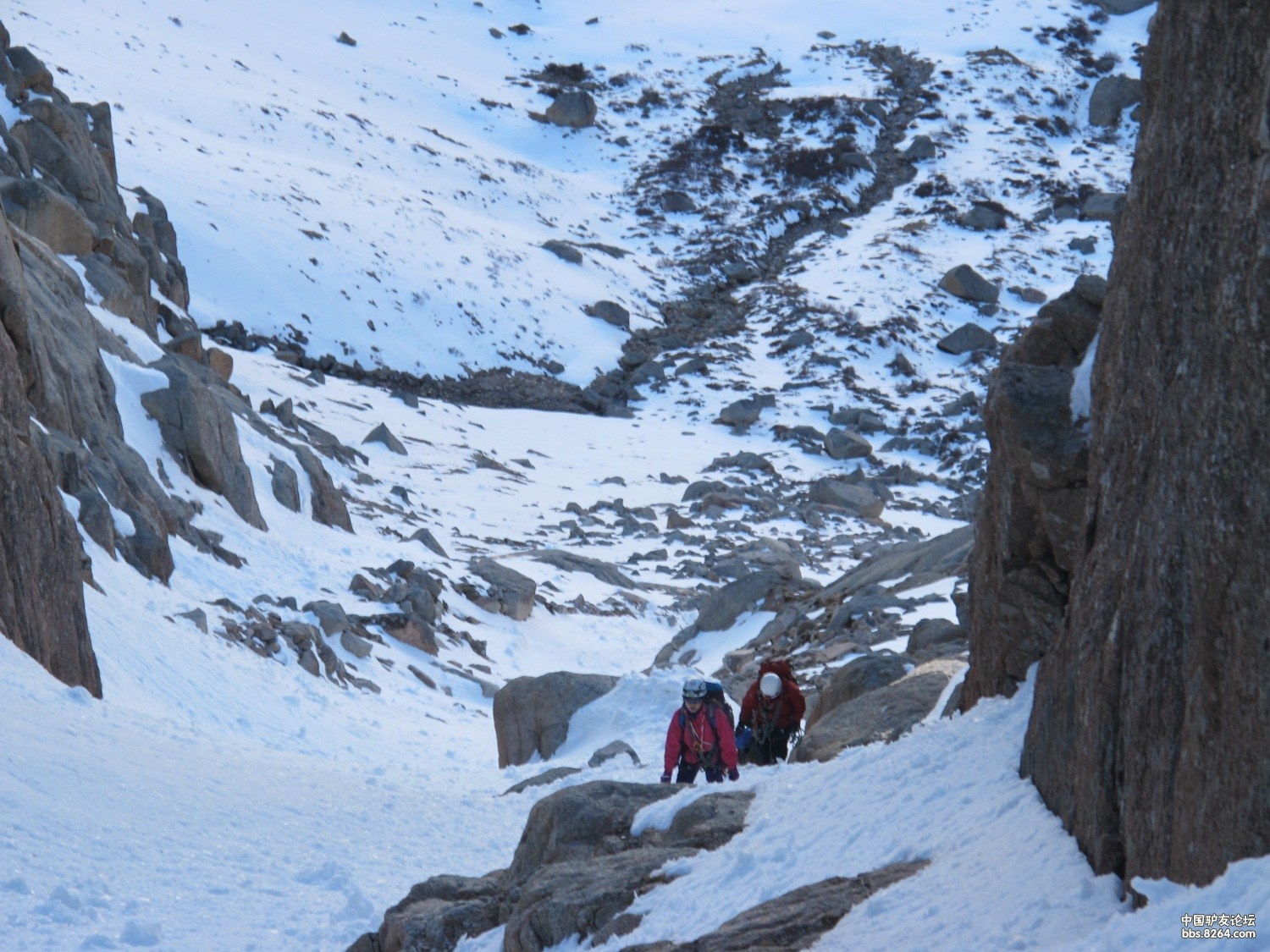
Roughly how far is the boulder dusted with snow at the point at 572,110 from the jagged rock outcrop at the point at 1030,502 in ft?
203

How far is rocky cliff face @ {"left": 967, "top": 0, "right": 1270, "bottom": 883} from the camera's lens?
342 centimetres

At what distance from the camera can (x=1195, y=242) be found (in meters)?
3.92

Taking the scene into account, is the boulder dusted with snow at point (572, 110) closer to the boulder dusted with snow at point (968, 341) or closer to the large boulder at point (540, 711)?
the boulder dusted with snow at point (968, 341)

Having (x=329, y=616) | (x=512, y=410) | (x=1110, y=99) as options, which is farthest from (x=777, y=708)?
(x=1110, y=99)

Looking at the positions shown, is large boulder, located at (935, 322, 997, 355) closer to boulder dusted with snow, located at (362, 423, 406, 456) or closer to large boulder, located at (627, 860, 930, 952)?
boulder dusted with snow, located at (362, 423, 406, 456)

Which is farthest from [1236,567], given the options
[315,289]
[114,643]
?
[315,289]

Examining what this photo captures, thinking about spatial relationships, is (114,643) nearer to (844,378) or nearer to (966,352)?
(844,378)

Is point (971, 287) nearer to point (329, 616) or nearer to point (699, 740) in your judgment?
point (329, 616)

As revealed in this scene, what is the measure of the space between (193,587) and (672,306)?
3619 cm

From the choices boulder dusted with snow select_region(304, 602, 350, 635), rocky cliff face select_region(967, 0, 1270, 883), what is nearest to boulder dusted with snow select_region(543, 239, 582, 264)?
boulder dusted with snow select_region(304, 602, 350, 635)

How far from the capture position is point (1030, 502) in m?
6.30

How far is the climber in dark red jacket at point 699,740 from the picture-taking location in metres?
8.75

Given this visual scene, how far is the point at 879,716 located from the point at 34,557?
6864mm

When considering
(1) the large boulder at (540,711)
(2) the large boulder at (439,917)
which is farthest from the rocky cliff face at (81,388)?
(2) the large boulder at (439,917)
